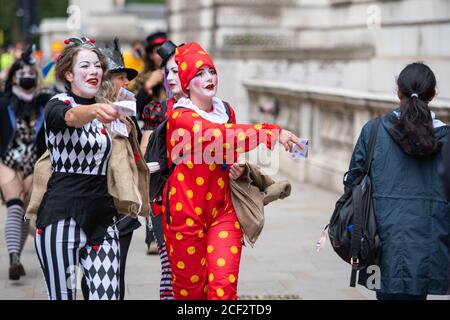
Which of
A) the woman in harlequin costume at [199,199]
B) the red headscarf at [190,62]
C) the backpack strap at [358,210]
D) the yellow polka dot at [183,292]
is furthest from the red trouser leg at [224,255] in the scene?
Answer: the red headscarf at [190,62]

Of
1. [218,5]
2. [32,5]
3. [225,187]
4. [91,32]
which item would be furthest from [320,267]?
[91,32]

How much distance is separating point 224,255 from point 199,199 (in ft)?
1.09

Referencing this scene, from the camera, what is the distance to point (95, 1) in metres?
38.5

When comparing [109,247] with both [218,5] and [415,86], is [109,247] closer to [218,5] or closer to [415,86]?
[415,86]

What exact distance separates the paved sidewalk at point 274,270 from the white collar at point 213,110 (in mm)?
2287

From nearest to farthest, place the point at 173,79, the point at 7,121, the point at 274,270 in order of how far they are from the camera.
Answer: the point at 173,79
the point at 7,121
the point at 274,270

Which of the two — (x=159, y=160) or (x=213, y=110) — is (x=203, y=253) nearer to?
(x=159, y=160)

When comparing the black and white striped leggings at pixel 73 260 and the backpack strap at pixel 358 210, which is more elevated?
the backpack strap at pixel 358 210

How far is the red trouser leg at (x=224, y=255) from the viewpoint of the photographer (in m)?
5.64

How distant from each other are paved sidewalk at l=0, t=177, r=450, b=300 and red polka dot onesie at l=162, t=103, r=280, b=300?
2048 mm

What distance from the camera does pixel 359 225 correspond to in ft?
17.9

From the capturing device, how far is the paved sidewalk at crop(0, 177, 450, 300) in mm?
7953

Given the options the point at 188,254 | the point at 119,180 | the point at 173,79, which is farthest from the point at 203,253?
the point at 173,79

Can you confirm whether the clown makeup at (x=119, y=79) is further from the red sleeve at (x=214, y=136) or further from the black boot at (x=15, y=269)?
the black boot at (x=15, y=269)
